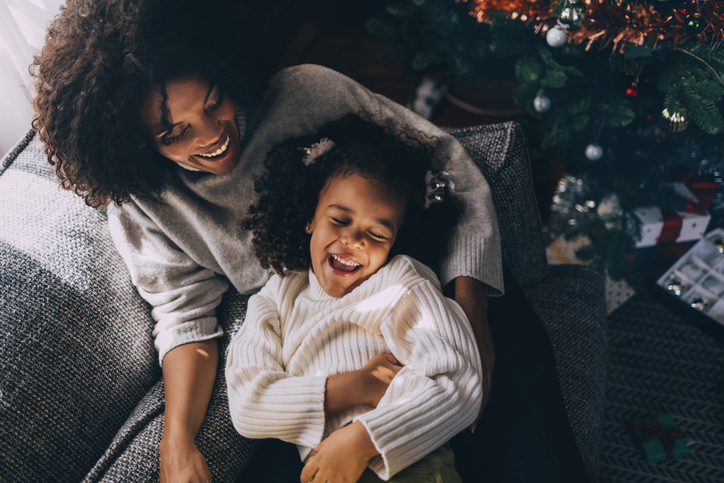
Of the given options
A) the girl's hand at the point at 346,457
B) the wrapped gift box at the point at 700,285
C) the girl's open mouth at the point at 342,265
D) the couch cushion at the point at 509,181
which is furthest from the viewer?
the wrapped gift box at the point at 700,285

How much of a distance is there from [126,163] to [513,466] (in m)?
1.01

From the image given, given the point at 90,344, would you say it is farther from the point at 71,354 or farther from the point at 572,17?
the point at 572,17

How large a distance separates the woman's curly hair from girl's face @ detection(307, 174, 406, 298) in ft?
1.24

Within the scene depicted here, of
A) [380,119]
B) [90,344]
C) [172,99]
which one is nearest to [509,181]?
[380,119]

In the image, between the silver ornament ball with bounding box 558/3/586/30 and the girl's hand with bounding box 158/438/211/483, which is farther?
the silver ornament ball with bounding box 558/3/586/30

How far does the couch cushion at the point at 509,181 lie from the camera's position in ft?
3.88

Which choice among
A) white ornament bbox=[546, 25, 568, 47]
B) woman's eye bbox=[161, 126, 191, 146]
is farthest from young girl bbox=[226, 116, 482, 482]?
white ornament bbox=[546, 25, 568, 47]

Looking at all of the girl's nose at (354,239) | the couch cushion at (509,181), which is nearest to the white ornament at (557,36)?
the couch cushion at (509,181)

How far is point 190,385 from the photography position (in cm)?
91

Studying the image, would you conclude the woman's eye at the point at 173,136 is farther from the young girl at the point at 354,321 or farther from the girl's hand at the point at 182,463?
the girl's hand at the point at 182,463

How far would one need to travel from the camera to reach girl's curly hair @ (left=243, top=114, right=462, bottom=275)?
3.48ft

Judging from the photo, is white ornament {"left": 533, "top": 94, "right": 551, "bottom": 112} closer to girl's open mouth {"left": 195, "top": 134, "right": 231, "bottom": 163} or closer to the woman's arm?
girl's open mouth {"left": 195, "top": 134, "right": 231, "bottom": 163}

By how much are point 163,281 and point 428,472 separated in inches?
27.8

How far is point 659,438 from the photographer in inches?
53.2
